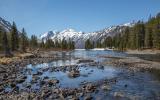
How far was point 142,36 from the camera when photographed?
140 metres

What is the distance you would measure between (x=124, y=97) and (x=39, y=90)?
1052 cm

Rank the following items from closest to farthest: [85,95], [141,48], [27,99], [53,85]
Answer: [27,99]
[85,95]
[53,85]
[141,48]

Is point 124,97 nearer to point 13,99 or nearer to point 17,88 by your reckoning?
point 13,99

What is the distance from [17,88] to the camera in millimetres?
33875

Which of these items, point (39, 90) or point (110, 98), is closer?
point (110, 98)

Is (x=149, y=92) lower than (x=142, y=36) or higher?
lower

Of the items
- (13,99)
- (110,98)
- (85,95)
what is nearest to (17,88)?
(13,99)

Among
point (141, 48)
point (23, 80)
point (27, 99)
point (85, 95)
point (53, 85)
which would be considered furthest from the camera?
point (141, 48)

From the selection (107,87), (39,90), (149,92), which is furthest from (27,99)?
(149,92)

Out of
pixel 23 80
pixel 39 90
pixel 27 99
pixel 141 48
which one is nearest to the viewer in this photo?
pixel 27 99

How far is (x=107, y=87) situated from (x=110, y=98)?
5644 millimetres

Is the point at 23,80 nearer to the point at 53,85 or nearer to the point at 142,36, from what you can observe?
the point at 53,85

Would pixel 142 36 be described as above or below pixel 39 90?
above

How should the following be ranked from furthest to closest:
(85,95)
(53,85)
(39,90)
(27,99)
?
(53,85) < (39,90) < (85,95) < (27,99)
